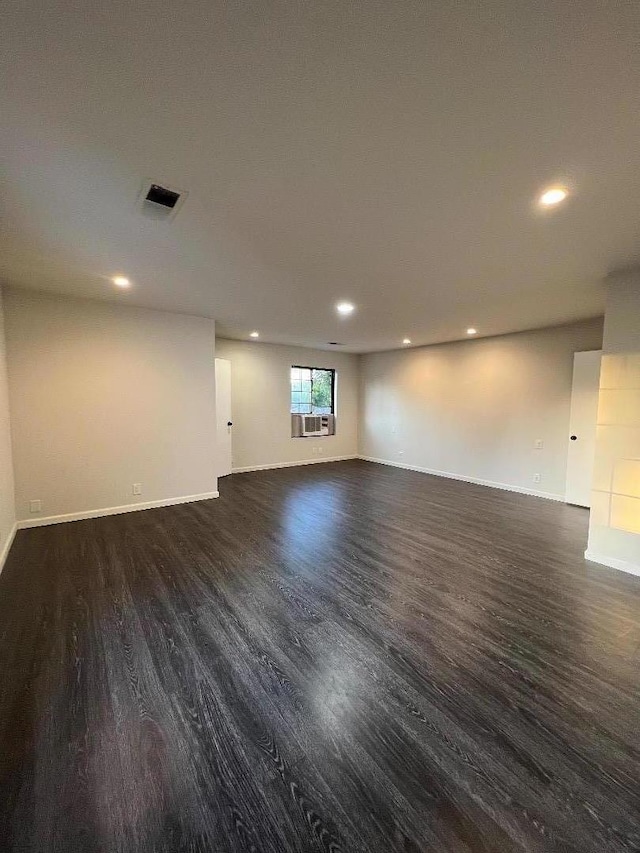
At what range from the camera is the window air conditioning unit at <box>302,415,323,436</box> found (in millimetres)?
7633

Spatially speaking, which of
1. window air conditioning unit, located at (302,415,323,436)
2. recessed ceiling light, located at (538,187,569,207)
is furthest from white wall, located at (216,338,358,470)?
recessed ceiling light, located at (538,187,569,207)

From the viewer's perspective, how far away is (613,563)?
3.07 metres

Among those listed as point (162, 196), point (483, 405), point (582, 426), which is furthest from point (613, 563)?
point (162, 196)

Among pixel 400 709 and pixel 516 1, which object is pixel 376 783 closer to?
pixel 400 709

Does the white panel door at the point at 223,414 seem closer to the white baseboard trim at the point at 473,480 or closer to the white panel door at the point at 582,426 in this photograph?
the white baseboard trim at the point at 473,480

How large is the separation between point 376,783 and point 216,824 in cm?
57

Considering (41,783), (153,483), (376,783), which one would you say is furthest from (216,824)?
(153,483)

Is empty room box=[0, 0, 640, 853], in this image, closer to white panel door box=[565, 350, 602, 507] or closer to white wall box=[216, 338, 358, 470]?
white panel door box=[565, 350, 602, 507]

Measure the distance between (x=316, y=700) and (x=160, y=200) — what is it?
2680mm

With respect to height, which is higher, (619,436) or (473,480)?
(619,436)

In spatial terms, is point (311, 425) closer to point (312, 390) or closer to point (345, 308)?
point (312, 390)

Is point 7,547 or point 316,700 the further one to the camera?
point 7,547

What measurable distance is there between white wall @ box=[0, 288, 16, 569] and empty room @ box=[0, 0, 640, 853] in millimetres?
68

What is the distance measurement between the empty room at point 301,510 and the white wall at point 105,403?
0.11 feet
